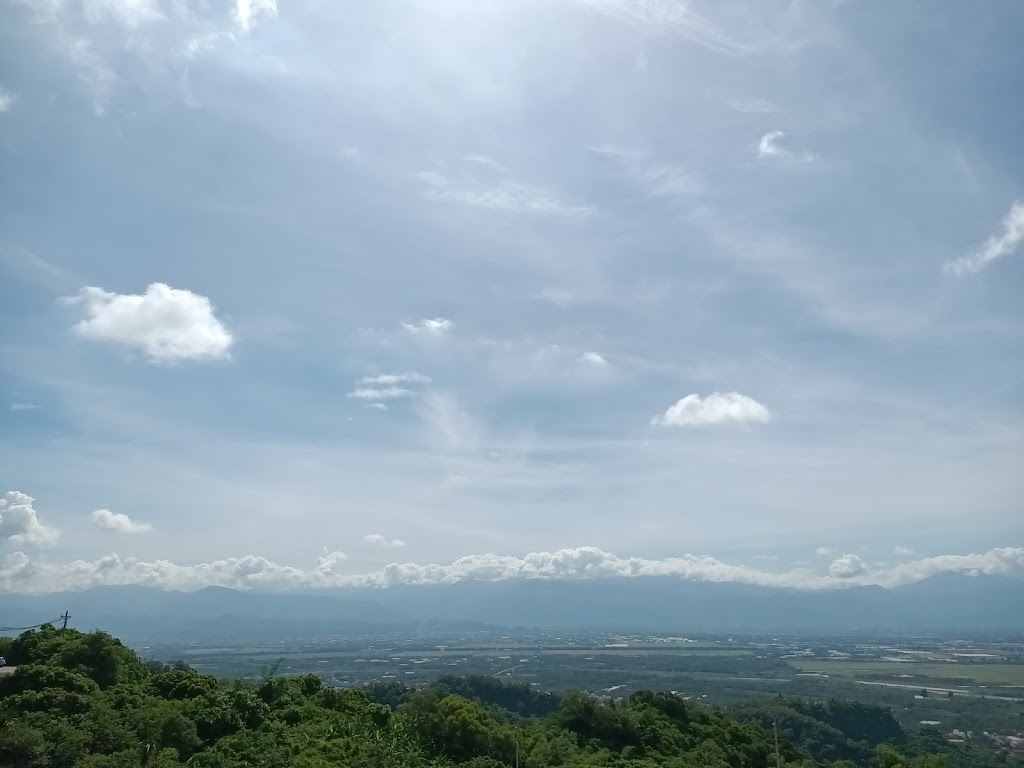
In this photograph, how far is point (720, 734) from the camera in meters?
28.0

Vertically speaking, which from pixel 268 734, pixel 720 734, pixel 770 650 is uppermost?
pixel 268 734

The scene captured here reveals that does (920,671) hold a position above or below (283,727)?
below

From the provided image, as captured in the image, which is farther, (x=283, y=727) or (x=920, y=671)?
(x=920, y=671)

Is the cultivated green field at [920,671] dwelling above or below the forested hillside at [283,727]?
below

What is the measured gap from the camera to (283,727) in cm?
2095

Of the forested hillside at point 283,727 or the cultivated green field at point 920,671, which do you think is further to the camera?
the cultivated green field at point 920,671

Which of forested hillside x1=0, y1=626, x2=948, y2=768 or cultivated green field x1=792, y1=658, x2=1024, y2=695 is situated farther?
cultivated green field x1=792, y1=658, x2=1024, y2=695

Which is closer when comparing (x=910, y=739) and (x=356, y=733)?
(x=356, y=733)

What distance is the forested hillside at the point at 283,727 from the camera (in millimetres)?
17109

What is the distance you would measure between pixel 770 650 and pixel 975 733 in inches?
3932

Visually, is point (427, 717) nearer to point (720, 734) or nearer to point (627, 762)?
point (627, 762)

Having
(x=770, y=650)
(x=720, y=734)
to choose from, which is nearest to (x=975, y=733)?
(x=720, y=734)

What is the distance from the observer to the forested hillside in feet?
56.1

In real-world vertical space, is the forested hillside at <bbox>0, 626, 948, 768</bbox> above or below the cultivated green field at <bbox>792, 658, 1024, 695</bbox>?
above
